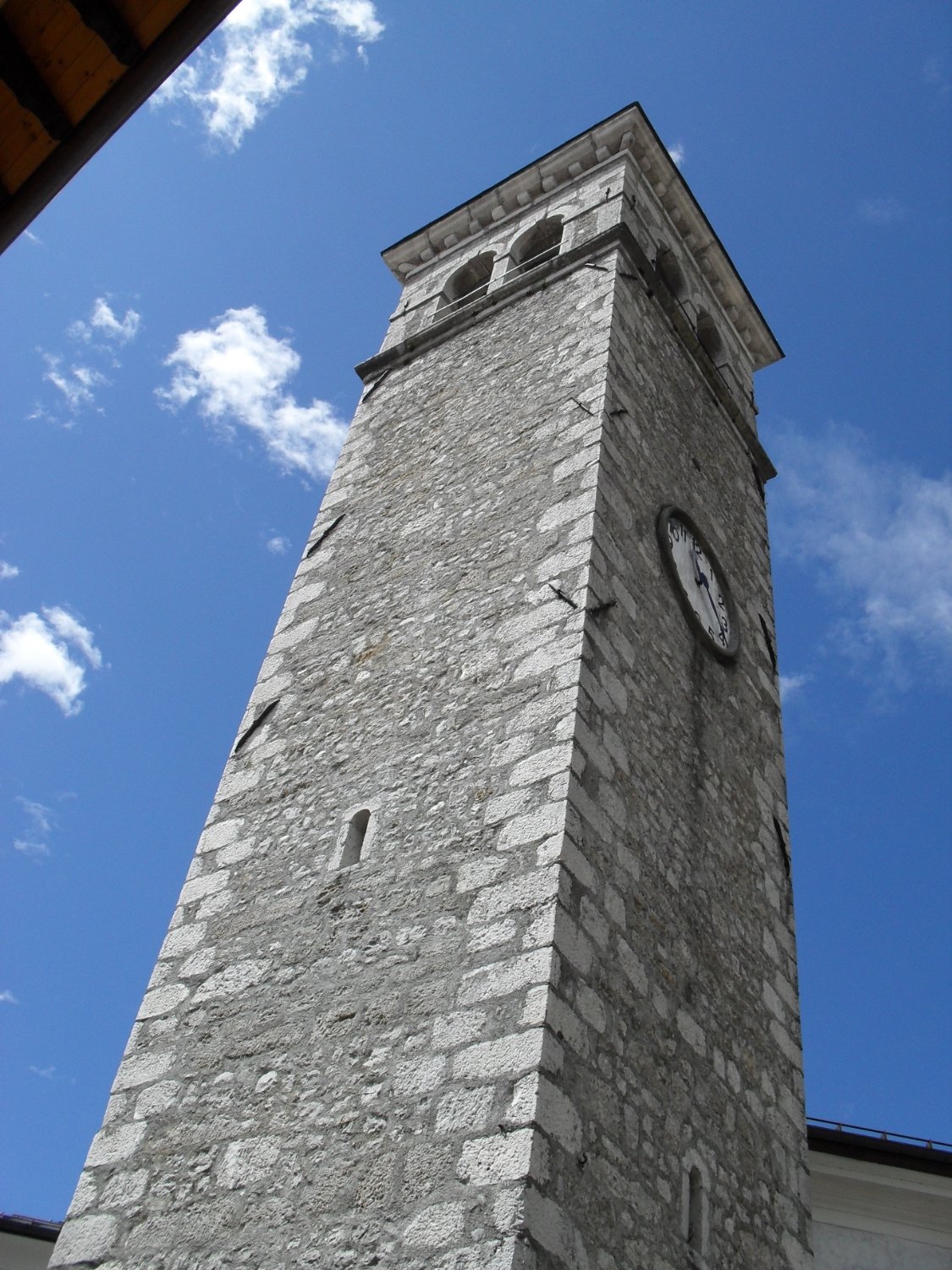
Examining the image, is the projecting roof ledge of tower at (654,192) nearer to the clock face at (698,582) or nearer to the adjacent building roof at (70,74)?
the clock face at (698,582)

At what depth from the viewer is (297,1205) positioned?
483cm

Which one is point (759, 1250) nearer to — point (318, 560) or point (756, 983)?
point (756, 983)

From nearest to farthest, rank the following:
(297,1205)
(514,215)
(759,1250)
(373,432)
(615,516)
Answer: (297,1205)
(759,1250)
(615,516)
(373,432)
(514,215)

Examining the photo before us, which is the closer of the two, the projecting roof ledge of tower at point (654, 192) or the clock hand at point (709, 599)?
the clock hand at point (709, 599)

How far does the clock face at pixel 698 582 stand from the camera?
301 inches

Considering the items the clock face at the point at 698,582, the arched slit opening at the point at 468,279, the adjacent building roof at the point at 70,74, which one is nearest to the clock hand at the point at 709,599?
the clock face at the point at 698,582

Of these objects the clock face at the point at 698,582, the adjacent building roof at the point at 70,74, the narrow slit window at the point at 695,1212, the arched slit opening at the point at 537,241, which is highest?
the arched slit opening at the point at 537,241

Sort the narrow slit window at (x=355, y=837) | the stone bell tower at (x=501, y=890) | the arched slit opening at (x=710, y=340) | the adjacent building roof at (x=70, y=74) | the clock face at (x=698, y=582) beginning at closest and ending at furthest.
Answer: the adjacent building roof at (x=70, y=74), the stone bell tower at (x=501, y=890), the narrow slit window at (x=355, y=837), the clock face at (x=698, y=582), the arched slit opening at (x=710, y=340)

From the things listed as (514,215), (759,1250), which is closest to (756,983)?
(759,1250)

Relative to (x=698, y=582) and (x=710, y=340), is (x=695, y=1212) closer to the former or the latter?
(x=698, y=582)

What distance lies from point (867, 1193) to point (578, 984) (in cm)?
522

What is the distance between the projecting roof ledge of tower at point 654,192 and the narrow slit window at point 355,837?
24.5ft

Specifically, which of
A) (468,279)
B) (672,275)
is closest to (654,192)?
(672,275)

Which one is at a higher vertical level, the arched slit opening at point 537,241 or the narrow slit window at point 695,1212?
the arched slit opening at point 537,241
